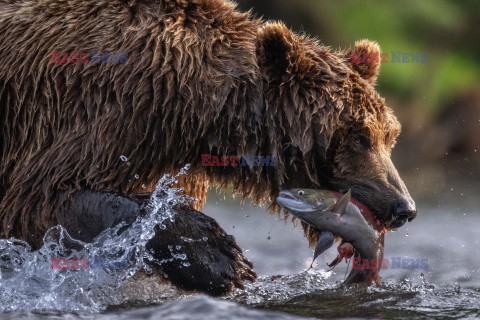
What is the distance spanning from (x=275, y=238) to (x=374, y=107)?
4043 millimetres

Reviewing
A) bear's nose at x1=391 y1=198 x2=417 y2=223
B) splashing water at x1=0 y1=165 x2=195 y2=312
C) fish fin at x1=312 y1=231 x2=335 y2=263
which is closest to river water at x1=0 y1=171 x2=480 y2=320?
splashing water at x1=0 y1=165 x2=195 y2=312

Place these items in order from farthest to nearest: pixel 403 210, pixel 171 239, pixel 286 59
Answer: pixel 286 59 < pixel 403 210 < pixel 171 239

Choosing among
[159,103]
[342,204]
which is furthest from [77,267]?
[342,204]

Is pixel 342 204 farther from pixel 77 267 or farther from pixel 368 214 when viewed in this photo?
pixel 77 267

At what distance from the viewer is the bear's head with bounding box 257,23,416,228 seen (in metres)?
4.39

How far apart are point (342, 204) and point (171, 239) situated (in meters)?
0.92

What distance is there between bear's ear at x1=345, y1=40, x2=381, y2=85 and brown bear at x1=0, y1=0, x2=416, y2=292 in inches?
7.5

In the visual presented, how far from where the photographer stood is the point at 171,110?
435cm

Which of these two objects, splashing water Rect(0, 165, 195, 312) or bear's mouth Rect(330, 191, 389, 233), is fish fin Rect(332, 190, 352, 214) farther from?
splashing water Rect(0, 165, 195, 312)

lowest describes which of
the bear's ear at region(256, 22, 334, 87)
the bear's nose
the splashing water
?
the splashing water

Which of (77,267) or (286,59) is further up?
(286,59)

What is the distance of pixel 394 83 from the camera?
10688 mm

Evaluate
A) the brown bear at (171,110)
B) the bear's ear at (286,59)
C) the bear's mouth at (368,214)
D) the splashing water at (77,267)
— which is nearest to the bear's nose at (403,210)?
the brown bear at (171,110)

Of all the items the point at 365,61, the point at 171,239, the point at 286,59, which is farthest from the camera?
the point at 365,61
